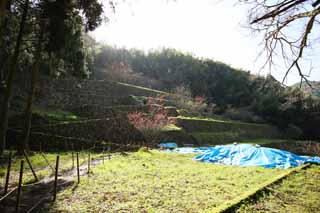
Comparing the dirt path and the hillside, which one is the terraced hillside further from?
the hillside

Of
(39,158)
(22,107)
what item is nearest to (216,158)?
(39,158)

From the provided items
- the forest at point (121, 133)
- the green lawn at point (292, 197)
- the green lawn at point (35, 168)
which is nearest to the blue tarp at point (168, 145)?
Result: the forest at point (121, 133)

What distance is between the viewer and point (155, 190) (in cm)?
560

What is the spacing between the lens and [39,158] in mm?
9539

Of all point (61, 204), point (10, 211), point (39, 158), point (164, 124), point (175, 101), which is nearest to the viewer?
point (10, 211)

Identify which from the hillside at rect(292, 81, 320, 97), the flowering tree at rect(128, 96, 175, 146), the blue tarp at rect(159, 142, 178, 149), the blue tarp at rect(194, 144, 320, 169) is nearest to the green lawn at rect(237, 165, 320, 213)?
the hillside at rect(292, 81, 320, 97)

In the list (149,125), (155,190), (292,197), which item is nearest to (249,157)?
(292,197)

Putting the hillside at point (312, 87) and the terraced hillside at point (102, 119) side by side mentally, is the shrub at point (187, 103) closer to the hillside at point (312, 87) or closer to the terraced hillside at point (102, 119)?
the terraced hillside at point (102, 119)

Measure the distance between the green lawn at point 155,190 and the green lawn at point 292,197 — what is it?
568 millimetres

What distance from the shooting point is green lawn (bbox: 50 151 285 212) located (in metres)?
4.57

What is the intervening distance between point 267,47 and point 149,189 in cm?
430

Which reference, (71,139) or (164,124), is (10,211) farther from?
(164,124)

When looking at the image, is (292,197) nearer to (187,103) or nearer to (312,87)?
(312,87)

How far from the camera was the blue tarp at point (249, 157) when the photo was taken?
1035 centimetres
